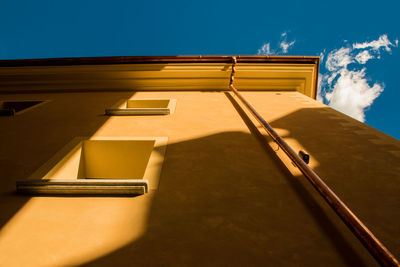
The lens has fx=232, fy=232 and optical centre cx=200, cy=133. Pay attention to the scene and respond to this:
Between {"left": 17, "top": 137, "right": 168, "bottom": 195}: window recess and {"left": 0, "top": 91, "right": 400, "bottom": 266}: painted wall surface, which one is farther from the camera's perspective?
{"left": 17, "top": 137, "right": 168, "bottom": 195}: window recess

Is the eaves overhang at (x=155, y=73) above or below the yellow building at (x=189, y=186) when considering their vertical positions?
above

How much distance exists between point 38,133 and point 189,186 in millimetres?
2739

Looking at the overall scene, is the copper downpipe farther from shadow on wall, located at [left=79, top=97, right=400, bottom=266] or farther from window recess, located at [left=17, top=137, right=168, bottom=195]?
window recess, located at [left=17, top=137, right=168, bottom=195]

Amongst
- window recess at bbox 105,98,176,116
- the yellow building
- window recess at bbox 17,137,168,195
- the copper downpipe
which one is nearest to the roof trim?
window recess at bbox 105,98,176,116

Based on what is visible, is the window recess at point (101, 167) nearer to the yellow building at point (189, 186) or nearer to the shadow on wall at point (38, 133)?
the yellow building at point (189, 186)

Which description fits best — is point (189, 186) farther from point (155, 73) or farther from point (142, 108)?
point (155, 73)

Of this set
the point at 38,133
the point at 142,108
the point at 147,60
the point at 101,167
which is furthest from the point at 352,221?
the point at 147,60

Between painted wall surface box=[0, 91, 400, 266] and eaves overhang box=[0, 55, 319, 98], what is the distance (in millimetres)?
2874

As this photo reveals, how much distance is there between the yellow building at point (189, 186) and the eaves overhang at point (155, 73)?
1287 mm

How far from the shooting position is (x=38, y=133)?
3.58 m

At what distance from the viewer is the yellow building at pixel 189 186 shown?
5.51 feet

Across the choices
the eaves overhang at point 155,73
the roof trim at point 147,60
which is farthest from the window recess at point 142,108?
the roof trim at point 147,60

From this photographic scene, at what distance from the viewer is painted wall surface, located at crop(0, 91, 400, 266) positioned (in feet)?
5.41

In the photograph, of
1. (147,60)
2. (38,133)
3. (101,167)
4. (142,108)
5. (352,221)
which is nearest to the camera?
(352,221)
